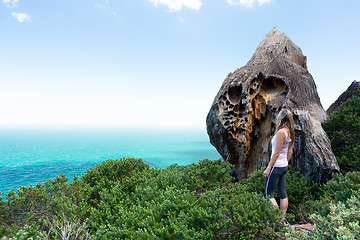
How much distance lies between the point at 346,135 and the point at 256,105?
152 inches

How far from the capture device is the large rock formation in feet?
28.7

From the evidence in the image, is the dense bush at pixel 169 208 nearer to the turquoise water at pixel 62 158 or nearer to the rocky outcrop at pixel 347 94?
the turquoise water at pixel 62 158

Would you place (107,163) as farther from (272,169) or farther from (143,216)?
(272,169)

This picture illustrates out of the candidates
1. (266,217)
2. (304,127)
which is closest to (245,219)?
(266,217)

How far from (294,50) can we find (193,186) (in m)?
11.0

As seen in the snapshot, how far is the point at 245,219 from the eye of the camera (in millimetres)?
3824

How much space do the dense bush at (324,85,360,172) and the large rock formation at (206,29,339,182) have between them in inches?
24.4

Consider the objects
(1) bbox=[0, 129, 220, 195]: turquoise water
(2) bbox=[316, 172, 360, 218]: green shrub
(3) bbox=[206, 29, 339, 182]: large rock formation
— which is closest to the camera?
(2) bbox=[316, 172, 360, 218]: green shrub

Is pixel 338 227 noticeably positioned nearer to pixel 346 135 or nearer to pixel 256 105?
pixel 346 135

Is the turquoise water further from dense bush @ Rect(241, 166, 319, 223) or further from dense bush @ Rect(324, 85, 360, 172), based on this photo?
dense bush @ Rect(324, 85, 360, 172)

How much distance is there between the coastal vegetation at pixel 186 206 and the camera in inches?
145

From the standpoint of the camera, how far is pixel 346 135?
8.01 meters

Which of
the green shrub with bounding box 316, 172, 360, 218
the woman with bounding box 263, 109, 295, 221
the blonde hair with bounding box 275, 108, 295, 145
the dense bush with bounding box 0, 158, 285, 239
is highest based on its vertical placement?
the blonde hair with bounding box 275, 108, 295, 145

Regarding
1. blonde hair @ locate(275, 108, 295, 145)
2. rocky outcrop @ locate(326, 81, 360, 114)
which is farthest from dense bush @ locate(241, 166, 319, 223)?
rocky outcrop @ locate(326, 81, 360, 114)
